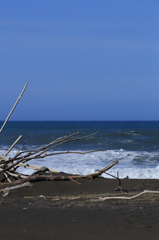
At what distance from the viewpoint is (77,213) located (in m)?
3.77

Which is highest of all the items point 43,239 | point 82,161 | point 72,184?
point 82,161

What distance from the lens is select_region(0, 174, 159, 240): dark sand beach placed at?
2.93 meters

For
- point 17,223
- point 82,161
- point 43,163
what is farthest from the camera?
point 82,161

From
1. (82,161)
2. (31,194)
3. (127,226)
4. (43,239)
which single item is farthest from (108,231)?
(82,161)

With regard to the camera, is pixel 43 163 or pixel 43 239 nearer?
pixel 43 239

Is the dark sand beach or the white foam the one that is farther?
the white foam

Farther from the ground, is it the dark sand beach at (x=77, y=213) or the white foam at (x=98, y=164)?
the white foam at (x=98, y=164)

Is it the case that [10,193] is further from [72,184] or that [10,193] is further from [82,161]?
[82,161]

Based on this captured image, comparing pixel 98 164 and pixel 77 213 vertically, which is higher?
pixel 98 164

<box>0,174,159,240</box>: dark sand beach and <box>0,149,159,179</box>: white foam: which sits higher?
<box>0,149,159,179</box>: white foam

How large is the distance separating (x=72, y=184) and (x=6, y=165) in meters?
1.28

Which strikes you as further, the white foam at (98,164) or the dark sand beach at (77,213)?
the white foam at (98,164)

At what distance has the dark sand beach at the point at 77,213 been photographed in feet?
9.61

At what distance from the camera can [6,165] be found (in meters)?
6.06
